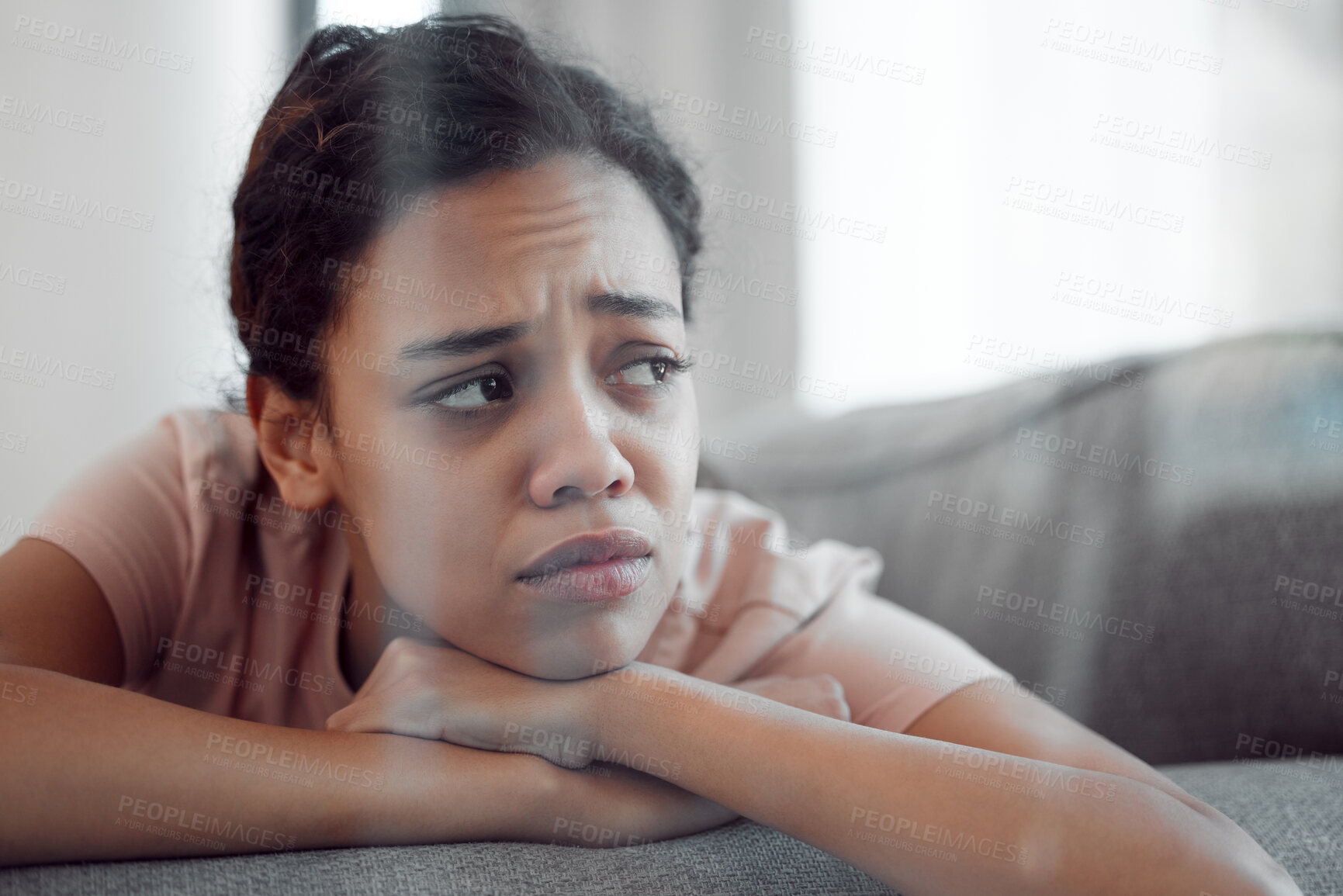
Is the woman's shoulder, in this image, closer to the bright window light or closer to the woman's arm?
the woman's arm

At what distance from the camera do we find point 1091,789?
1.29 ft

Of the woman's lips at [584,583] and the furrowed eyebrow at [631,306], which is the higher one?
the furrowed eyebrow at [631,306]

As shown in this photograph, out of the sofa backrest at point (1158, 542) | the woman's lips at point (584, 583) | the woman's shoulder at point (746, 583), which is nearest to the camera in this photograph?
the woman's lips at point (584, 583)

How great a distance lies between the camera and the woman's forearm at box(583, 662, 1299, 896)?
1.21 ft

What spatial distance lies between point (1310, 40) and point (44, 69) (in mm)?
1159

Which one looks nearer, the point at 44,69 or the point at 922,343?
the point at 44,69

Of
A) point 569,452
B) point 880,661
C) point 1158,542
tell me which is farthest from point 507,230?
point 1158,542

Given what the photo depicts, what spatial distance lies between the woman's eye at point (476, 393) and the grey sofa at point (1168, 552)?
0.25 metres

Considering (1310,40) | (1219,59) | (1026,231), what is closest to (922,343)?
(1026,231)

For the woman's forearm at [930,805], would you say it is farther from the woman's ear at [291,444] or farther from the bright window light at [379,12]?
the bright window light at [379,12]

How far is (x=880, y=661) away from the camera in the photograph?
1.91ft

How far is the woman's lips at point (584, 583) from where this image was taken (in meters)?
0.46

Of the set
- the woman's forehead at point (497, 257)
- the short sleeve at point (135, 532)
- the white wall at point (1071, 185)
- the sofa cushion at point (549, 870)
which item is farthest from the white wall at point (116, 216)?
the white wall at point (1071, 185)

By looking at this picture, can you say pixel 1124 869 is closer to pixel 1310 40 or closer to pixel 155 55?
pixel 155 55
